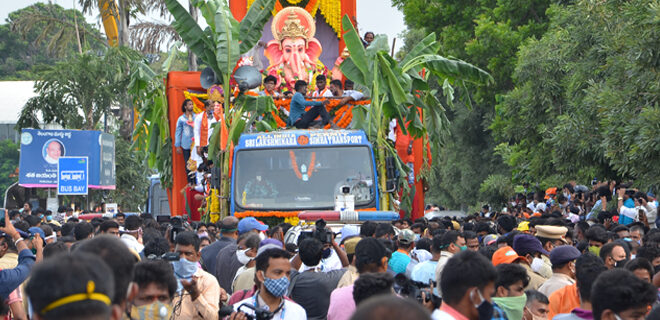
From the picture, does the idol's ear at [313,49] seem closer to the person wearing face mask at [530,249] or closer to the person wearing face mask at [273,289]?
the person wearing face mask at [530,249]

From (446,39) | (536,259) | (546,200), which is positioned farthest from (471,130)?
(536,259)

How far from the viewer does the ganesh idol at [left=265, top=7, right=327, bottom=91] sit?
57.5 feet

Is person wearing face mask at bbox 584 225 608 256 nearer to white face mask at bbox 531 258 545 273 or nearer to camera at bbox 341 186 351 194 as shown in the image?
white face mask at bbox 531 258 545 273

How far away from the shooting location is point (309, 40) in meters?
17.9

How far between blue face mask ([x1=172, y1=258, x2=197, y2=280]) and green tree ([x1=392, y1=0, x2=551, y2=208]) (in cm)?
1740

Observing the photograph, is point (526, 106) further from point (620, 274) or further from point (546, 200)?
point (620, 274)

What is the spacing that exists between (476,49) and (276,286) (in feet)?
80.5

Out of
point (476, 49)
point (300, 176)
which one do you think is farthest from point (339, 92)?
A: point (476, 49)

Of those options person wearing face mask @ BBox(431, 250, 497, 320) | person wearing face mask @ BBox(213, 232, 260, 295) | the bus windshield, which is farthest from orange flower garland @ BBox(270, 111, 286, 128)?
person wearing face mask @ BBox(431, 250, 497, 320)

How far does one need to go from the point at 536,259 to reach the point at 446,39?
25.0 metres

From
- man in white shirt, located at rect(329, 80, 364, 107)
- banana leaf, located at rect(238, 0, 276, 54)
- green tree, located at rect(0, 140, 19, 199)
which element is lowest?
man in white shirt, located at rect(329, 80, 364, 107)

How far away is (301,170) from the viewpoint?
14.2m

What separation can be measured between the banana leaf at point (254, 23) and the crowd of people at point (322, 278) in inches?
250

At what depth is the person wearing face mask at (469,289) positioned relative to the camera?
485cm
